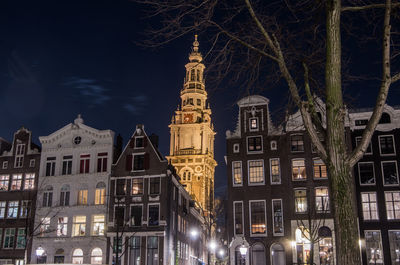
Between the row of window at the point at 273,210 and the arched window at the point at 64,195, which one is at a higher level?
the arched window at the point at 64,195

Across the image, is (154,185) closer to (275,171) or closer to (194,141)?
(275,171)

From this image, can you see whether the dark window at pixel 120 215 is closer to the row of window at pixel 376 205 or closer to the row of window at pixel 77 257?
the row of window at pixel 77 257

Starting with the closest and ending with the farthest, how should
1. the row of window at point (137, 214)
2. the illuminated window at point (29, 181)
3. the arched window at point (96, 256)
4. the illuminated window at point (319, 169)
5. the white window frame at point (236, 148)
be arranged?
the illuminated window at point (319, 169) → the white window frame at point (236, 148) → the row of window at point (137, 214) → the arched window at point (96, 256) → the illuminated window at point (29, 181)

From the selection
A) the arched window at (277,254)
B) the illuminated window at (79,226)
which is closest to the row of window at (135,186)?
the illuminated window at (79,226)

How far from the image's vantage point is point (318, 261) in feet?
148

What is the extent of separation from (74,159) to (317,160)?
29.2 metres

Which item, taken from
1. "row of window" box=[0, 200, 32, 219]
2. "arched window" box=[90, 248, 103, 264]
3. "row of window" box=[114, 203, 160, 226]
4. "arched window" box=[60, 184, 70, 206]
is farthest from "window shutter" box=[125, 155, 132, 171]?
"row of window" box=[0, 200, 32, 219]

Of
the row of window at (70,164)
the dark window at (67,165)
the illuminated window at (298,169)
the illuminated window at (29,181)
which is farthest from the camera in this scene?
the illuminated window at (29,181)

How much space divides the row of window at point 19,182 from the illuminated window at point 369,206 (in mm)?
39364

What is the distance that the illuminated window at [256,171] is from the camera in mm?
49438

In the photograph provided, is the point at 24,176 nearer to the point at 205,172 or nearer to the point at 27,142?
the point at 27,142

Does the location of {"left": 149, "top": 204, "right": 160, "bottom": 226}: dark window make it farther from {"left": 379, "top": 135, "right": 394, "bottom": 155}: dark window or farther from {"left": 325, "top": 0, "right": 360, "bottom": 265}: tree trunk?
{"left": 325, "top": 0, "right": 360, "bottom": 265}: tree trunk

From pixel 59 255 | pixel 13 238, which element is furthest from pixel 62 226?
pixel 13 238

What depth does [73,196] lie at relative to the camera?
55.6 m
